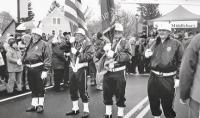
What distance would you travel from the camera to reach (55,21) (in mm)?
77875

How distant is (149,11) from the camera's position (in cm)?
7138

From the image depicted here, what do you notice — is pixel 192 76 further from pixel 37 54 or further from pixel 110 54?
pixel 37 54

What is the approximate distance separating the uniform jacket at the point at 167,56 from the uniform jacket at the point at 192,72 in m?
2.36

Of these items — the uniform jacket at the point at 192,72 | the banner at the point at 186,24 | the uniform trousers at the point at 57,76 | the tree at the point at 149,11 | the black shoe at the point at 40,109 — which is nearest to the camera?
the uniform jacket at the point at 192,72

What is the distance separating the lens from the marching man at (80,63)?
27.5ft

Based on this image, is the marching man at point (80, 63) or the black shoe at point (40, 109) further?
the black shoe at point (40, 109)

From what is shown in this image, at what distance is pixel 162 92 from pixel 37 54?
3.41 meters

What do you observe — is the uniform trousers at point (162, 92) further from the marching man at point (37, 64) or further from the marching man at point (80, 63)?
the marching man at point (37, 64)

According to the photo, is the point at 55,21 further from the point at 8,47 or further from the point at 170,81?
the point at 170,81

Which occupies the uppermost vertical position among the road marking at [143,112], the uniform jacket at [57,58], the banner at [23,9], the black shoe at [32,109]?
the banner at [23,9]

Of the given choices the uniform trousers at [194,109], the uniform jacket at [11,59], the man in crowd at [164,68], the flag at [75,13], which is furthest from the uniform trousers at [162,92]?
the uniform jacket at [11,59]

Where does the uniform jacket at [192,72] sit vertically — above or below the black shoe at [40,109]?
above

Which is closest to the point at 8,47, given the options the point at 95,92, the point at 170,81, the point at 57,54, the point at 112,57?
the point at 57,54

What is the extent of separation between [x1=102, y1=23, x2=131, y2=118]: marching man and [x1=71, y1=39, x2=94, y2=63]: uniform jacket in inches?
24.4
